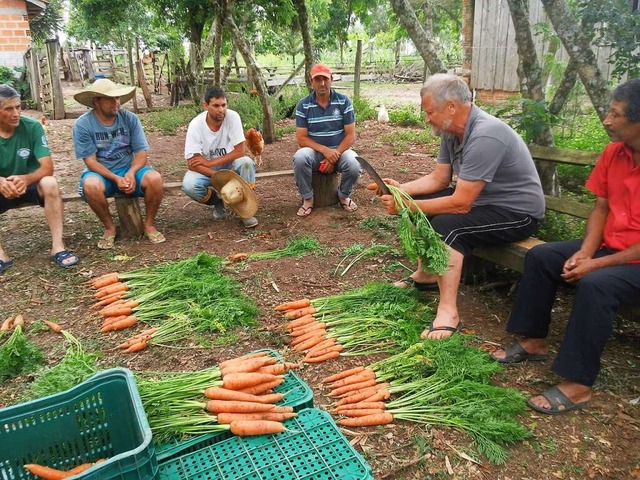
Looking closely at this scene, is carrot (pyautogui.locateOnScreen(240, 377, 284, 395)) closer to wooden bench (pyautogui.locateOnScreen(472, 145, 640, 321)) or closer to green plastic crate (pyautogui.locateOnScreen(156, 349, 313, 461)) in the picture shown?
green plastic crate (pyautogui.locateOnScreen(156, 349, 313, 461))

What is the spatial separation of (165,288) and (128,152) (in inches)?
79.2

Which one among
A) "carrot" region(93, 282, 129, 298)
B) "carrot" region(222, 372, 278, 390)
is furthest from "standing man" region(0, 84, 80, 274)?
"carrot" region(222, 372, 278, 390)

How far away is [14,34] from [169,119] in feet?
22.0

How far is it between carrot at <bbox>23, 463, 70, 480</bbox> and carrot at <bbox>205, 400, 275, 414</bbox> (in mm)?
709

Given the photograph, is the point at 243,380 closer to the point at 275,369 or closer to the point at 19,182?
the point at 275,369

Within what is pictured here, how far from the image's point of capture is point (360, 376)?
9.41ft

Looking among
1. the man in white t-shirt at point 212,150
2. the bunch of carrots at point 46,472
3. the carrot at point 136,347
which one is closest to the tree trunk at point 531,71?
the man in white t-shirt at point 212,150

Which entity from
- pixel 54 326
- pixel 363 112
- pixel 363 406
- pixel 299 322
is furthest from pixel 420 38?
pixel 363 112

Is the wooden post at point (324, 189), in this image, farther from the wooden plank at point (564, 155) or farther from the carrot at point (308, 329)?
the carrot at point (308, 329)

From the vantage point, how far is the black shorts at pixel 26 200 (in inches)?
187

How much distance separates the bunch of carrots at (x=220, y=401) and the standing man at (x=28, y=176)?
8.57ft

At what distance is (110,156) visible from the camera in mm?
5074

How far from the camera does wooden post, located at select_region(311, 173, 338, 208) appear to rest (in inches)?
228

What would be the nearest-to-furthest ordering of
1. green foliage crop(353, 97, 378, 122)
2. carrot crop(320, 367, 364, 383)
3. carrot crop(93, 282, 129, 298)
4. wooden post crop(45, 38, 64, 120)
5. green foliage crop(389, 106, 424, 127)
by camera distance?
carrot crop(320, 367, 364, 383) < carrot crop(93, 282, 129, 298) < green foliage crop(389, 106, 424, 127) < green foliage crop(353, 97, 378, 122) < wooden post crop(45, 38, 64, 120)
